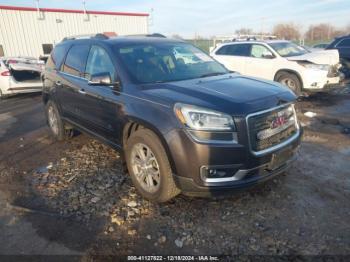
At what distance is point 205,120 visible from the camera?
2908mm

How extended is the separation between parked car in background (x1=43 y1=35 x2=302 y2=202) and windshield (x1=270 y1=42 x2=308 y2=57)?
5648 mm

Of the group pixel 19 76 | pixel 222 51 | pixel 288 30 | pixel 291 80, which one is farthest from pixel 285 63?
pixel 288 30

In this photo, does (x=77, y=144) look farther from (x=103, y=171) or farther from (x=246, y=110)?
(x=246, y=110)

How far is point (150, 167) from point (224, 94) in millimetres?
1166

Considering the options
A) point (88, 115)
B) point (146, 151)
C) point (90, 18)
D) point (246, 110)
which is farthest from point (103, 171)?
point (90, 18)

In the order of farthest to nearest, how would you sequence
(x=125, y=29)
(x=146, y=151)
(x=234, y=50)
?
(x=125, y=29) → (x=234, y=50) → (x=146, y=151)

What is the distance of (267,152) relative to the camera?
307cm

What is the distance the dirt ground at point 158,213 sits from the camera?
284 centimetres

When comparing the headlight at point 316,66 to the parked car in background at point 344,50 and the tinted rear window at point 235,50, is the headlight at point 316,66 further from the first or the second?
the parked car in background at point 344,50

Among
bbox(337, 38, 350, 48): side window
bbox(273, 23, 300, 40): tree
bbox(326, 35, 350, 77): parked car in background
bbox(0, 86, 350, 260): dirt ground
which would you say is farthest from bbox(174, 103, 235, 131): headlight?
bbox(273, 23, 300, 40): tree

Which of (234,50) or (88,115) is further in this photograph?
(234,50)

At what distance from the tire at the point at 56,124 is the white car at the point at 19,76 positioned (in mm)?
5238

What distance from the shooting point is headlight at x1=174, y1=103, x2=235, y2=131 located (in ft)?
9.46

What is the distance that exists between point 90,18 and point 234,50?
16719 millimetres
